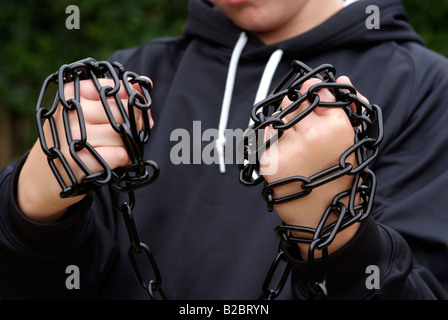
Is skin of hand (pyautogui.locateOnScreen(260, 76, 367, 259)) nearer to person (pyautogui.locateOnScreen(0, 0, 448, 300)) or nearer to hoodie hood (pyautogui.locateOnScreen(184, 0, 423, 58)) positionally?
person (pyautogui.locateOnScreen(0, 0, 448, 300))

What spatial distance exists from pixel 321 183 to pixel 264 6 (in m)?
0.56

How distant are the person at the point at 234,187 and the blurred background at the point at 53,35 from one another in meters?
1.46

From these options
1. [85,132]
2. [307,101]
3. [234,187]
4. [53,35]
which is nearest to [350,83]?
[307,101]

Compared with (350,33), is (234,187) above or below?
below

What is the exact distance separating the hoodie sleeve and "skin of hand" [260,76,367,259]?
0.10 metres

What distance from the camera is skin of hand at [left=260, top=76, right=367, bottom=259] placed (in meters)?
0.76

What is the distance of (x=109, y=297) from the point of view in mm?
1251

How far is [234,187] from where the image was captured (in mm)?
1221

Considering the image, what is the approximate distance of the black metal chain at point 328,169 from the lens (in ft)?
2.38

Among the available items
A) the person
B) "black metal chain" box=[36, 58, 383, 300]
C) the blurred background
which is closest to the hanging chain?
"black metal chain" box=[36, 58, 383, 300]

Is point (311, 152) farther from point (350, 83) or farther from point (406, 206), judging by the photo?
point (406, 206)

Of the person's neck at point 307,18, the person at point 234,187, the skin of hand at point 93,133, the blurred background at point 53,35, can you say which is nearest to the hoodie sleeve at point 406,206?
the person at point 234,187

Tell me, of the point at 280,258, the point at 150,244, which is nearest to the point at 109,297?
the point at 150,244

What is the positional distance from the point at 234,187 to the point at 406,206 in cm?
33
